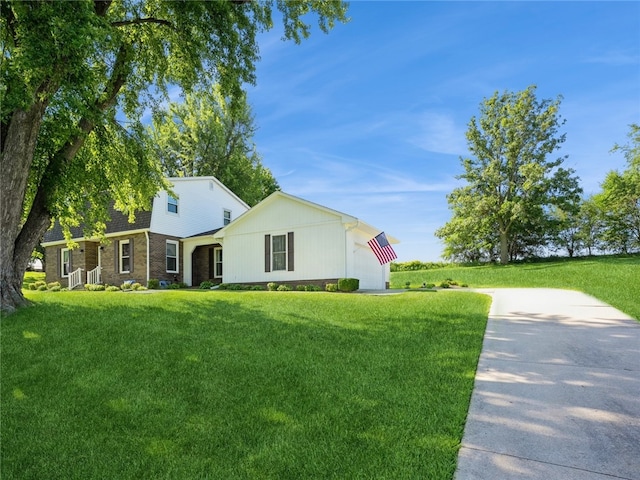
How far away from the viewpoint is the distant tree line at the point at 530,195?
25.2m

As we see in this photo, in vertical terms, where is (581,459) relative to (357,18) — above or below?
below

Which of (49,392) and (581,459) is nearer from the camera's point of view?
(581,459)

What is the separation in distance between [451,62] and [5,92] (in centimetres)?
1036

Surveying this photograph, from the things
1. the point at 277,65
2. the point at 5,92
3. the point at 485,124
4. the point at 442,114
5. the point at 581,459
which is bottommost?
the point at 581,459

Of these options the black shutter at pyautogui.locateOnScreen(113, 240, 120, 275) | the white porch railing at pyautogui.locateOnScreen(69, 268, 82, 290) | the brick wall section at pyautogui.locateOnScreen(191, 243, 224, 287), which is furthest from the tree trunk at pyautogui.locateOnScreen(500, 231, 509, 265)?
the white porch railing at pyautogui.locateOnScreen(69, 268, 82, 290)

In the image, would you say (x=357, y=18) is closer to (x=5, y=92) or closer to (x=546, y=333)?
(x=5, y=92)

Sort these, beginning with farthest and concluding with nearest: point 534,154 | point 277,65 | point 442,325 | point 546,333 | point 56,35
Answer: point 534,154 < point 277,65 < point 442,325 < point 546,333 < point 56,35

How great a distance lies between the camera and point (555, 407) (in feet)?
10.5

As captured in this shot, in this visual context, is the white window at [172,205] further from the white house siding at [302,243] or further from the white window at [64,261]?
the white window at [64,261]

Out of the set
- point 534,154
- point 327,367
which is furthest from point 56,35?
point 534,154

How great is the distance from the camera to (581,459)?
2.45 metres

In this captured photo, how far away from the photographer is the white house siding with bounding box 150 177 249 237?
18.2 meters

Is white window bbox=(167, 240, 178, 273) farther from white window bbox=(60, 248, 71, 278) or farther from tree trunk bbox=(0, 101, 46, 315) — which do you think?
tree trunk bbox=(0, 101, 46, 315)

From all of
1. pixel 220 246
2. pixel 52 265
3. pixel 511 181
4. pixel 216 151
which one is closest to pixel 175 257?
pixel 220 246
